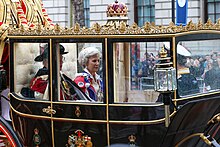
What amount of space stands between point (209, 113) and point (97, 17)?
1628 centimetres

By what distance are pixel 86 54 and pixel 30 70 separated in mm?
866

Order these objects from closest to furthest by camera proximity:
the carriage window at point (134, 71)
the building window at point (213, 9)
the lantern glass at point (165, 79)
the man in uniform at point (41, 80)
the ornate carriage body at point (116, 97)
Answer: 1. the lantern glass at point (165, 79)
2. the ornate carriage body at point (116, 97)
3. the carriage window at point (134, 71)
4. the man in uniform at point (41, 80)
5. the building window at point (213, 9)

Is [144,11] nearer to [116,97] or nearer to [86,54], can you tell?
[86,54]

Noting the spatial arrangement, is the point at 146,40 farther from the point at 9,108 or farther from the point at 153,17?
the point at 153,17

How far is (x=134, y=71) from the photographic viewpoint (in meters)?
5.98

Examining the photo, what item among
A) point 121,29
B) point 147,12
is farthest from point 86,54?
point 147,12

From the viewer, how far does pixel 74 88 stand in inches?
245

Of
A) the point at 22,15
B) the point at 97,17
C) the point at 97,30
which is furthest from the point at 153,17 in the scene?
the point at 97,30

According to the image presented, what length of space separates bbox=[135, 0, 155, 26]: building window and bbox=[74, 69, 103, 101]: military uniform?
14.9m

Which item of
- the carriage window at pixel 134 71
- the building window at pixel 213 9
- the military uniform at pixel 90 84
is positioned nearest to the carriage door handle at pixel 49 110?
the military uniform at pixel 90 84

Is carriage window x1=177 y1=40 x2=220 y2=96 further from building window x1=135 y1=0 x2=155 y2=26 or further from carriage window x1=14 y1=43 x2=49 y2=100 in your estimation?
building window x1=135 y1=0 x2=155 y2=26

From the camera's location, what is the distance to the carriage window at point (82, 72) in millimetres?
6078

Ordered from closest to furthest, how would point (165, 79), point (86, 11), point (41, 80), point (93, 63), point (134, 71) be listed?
point (165, 79) < point (134, 71) < point (93, 63) < point (41, 80) < point (86, 11)

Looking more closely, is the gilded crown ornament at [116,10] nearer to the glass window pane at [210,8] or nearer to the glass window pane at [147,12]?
the glass window pane at [210,8]
